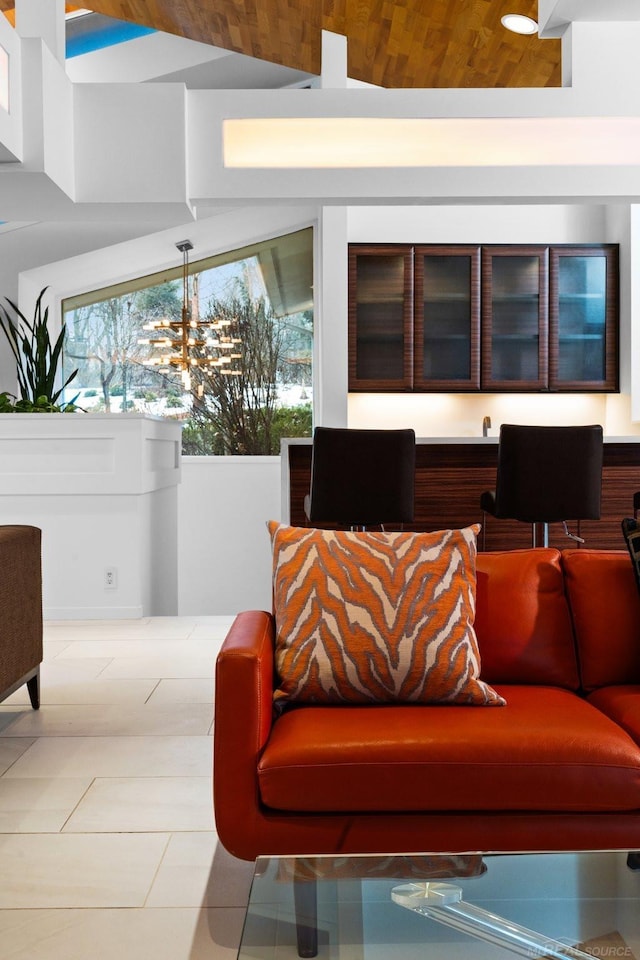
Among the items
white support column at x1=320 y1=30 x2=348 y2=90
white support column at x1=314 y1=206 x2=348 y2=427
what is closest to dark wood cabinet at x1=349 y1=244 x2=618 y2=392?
white support column at x1=314 y1=206 x2=348 y2=427

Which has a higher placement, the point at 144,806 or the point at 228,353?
the point at 228,353

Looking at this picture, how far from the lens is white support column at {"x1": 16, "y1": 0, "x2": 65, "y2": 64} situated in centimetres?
404

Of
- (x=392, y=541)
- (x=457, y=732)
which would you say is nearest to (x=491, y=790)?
(x=457, y=732)

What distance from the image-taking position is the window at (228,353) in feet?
25.0

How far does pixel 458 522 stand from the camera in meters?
5.27

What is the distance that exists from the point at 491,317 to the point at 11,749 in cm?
501

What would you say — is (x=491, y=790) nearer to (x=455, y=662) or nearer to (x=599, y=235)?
(x=455, y=662)

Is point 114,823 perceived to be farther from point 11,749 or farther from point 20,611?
point 20,611

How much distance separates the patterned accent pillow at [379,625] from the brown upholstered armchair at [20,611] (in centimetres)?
126

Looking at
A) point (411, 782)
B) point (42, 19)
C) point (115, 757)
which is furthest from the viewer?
point (42, 19)

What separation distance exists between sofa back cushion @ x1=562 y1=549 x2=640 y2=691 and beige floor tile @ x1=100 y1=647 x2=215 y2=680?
79.5 inches

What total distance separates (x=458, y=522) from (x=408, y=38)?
9.60 ft

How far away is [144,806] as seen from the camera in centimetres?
252

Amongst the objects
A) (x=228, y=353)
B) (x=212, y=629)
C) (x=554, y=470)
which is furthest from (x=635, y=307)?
(x=212, y=629)
